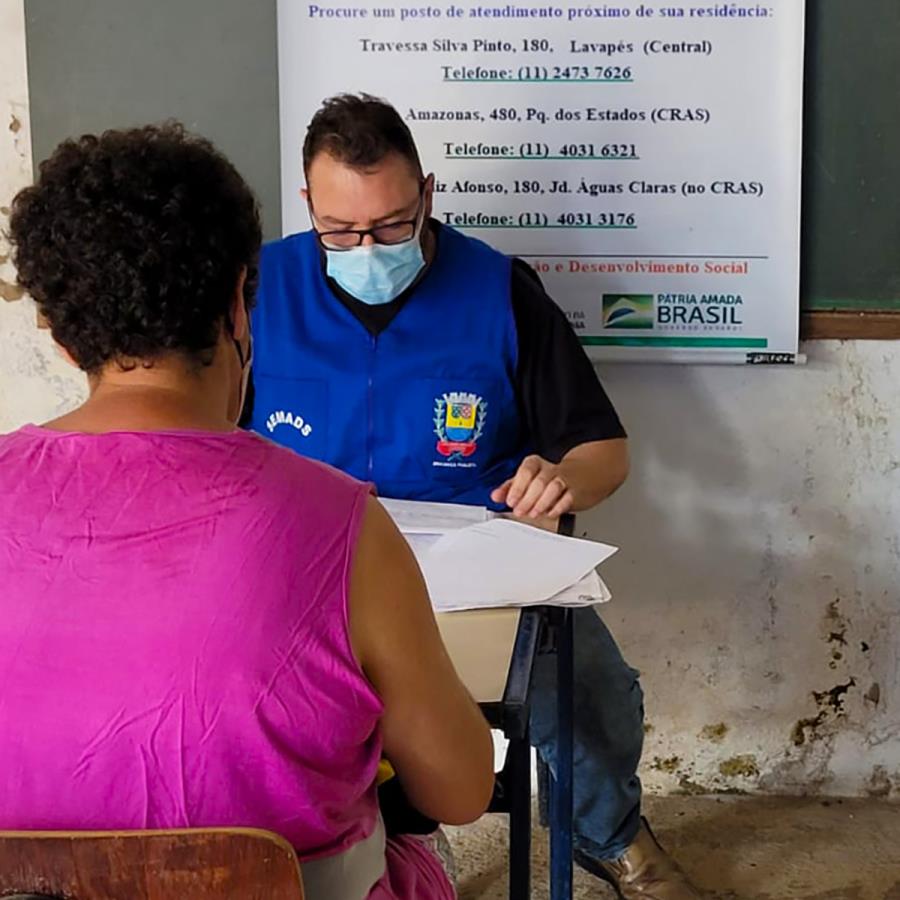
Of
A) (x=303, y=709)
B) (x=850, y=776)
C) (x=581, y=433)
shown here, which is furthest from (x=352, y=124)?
(x=850, y=776)

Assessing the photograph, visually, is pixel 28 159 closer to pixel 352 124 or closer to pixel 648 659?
pixel 352 124

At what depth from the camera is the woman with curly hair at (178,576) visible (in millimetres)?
916

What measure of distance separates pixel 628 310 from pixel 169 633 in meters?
1.52

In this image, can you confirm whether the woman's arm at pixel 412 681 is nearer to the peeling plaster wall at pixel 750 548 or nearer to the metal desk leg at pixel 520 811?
the metal desk leg at pixel 520 811

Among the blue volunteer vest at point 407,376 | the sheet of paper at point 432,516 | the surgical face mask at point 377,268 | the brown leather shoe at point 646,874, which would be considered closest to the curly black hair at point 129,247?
the sheet of paper at point 432,516

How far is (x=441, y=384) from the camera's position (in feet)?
6.58

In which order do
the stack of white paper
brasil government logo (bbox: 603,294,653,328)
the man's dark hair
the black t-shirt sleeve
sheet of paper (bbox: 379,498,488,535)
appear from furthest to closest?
brasil government logo (bbox: 603,294,653,328)
the black t-shirt sleeve
the man's dark hair
sheet of paper (bbox: 379,498,488,535)
the stack of white paper

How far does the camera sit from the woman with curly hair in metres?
0.92

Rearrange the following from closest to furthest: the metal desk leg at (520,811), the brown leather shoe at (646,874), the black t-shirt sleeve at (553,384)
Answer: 1. the metal desk leg at (520,811)
2. the black t-shirt sleeve at (553,384)
3. the brown leather shoe at (646,874)

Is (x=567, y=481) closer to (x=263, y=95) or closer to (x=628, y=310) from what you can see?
(x=628, y=310)

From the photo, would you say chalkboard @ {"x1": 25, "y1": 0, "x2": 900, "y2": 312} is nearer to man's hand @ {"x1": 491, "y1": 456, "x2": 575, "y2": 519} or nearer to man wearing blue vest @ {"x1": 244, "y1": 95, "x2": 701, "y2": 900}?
man wearing blue vest @ {"x1": 244, "y1": 95, "x2": 701, "y2": 900}

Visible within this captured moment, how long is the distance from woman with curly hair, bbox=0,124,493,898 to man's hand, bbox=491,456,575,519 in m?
0.66

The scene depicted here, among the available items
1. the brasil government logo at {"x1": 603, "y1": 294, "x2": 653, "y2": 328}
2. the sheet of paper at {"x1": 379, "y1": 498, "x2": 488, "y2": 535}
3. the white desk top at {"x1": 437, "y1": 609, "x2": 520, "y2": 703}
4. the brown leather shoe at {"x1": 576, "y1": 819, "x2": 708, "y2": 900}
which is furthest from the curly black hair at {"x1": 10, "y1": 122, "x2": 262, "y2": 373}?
the brown leather shoe at {"x1": 576, "y1": 819, "x2": 708, "y2": 900}

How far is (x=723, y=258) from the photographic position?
2.25m
